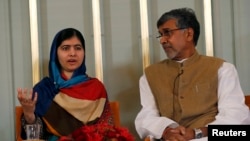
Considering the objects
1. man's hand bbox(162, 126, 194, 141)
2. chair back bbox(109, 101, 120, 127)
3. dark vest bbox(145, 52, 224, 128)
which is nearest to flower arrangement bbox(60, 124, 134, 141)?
man's hand bbox(162, 126, 194, 141)

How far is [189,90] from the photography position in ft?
8.64

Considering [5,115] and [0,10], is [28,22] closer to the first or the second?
[0,10]

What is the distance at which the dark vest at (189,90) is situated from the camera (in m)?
2.59

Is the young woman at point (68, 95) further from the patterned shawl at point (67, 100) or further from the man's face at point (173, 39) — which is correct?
the man's face at point (173, 39)

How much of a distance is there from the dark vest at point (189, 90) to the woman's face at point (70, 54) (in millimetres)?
480

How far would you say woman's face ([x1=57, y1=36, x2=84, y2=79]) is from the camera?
9.05 feet

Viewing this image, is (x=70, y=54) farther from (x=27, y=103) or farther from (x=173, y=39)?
(x=173, y=39)

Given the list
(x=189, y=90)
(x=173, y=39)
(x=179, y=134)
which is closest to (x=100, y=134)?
(x=179, y=134)

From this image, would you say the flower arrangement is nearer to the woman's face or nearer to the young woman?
the young woman

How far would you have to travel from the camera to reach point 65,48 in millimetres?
2777

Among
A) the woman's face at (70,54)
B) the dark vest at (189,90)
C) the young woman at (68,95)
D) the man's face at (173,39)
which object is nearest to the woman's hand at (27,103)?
the young woman at (68,95)

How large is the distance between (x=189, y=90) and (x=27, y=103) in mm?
942

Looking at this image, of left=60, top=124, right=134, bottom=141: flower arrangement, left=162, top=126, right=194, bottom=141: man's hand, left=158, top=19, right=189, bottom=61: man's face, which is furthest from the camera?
left=158, top=19, right=189, bottom=61: man's face

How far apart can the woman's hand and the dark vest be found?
0.74 meters
